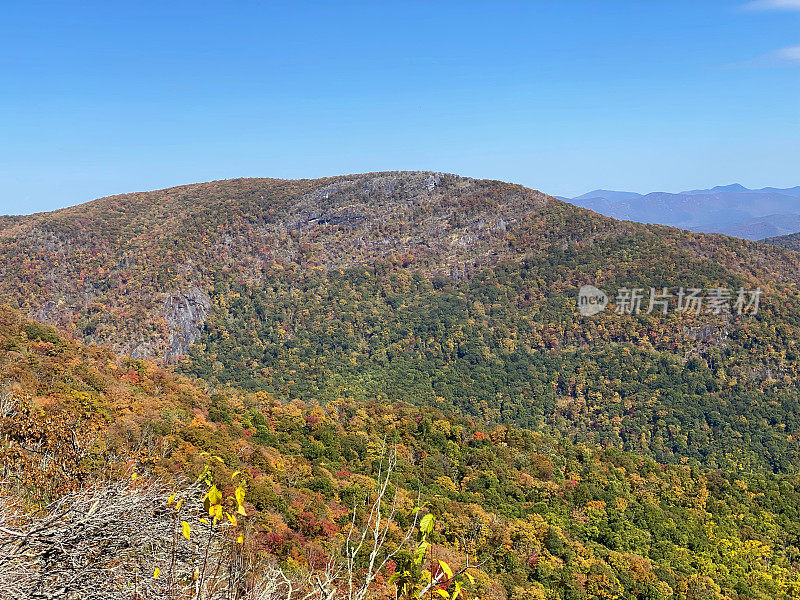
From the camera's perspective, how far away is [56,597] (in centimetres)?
539

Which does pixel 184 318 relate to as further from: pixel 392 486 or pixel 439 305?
pixel 392 486

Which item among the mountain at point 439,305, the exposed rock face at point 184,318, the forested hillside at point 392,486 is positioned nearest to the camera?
the forested hillside at point 392,486

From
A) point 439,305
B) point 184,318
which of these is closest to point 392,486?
point 184,318

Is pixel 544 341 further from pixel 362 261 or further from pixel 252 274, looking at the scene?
pixel 252 274

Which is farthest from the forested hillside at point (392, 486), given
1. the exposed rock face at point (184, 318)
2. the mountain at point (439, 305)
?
the exposed rock face at point (184, 318)

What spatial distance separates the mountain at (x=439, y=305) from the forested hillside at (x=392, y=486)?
31792 millimetres

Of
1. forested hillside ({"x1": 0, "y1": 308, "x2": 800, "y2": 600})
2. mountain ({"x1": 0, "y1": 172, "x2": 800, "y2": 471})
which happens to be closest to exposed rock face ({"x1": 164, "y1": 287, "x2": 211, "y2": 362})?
mountain ({"x1": 0, "y1": 172, "x2": 800, "y2": 471})

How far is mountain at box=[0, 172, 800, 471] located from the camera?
277ft

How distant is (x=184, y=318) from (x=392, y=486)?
312ft

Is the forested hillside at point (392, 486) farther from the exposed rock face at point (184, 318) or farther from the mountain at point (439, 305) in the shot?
the exposed rock face at point (184, 318)

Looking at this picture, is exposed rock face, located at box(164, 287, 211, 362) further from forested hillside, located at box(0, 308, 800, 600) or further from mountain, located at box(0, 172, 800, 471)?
forested hillside, located at box(0, 308, 800, 600)

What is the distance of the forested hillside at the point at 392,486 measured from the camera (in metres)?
11.9

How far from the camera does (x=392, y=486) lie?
95.8 feet

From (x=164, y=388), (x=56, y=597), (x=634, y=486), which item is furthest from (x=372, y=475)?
(x=56, y=597)
